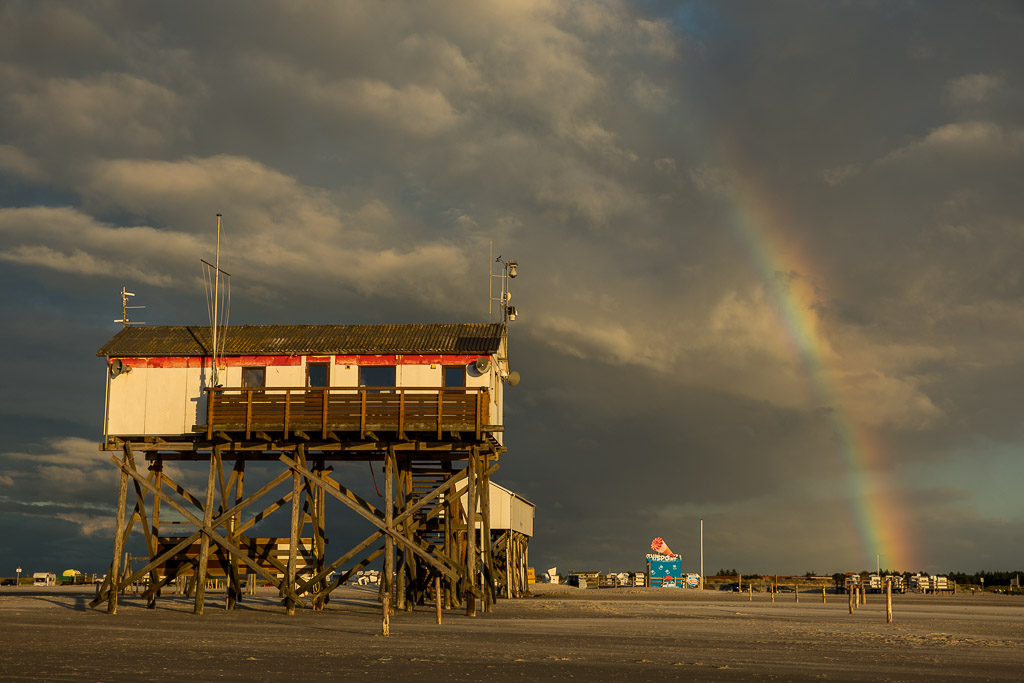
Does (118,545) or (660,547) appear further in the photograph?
A: (660,547)

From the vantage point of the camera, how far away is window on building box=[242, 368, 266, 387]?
38625 millimetres

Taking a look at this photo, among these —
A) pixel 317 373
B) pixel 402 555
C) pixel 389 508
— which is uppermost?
pixel 317 373

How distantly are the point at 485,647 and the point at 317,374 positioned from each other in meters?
16.7

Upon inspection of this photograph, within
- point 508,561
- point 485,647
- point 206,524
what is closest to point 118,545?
point 206,524

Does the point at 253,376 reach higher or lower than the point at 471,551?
higher

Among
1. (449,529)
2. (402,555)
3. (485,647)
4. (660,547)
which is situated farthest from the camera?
(660,547)

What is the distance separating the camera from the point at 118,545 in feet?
124

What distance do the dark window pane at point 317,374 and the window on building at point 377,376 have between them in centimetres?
136

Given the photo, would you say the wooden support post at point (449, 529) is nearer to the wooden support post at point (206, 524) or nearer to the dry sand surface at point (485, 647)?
the dry sand surface at point (485, 647)

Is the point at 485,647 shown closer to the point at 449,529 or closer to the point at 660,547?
the point at 449,529

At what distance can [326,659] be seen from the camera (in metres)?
21.3

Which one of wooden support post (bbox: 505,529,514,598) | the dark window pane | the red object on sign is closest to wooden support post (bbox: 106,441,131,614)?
the dark window pane

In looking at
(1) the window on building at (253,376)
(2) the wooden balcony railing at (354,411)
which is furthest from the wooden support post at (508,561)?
(2) the wooden balcony railing at (354,411)

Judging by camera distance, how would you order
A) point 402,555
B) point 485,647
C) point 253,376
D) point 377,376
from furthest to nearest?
1. point 402,555
2. point 253,376
3. point 377,376
4. point 485,647
